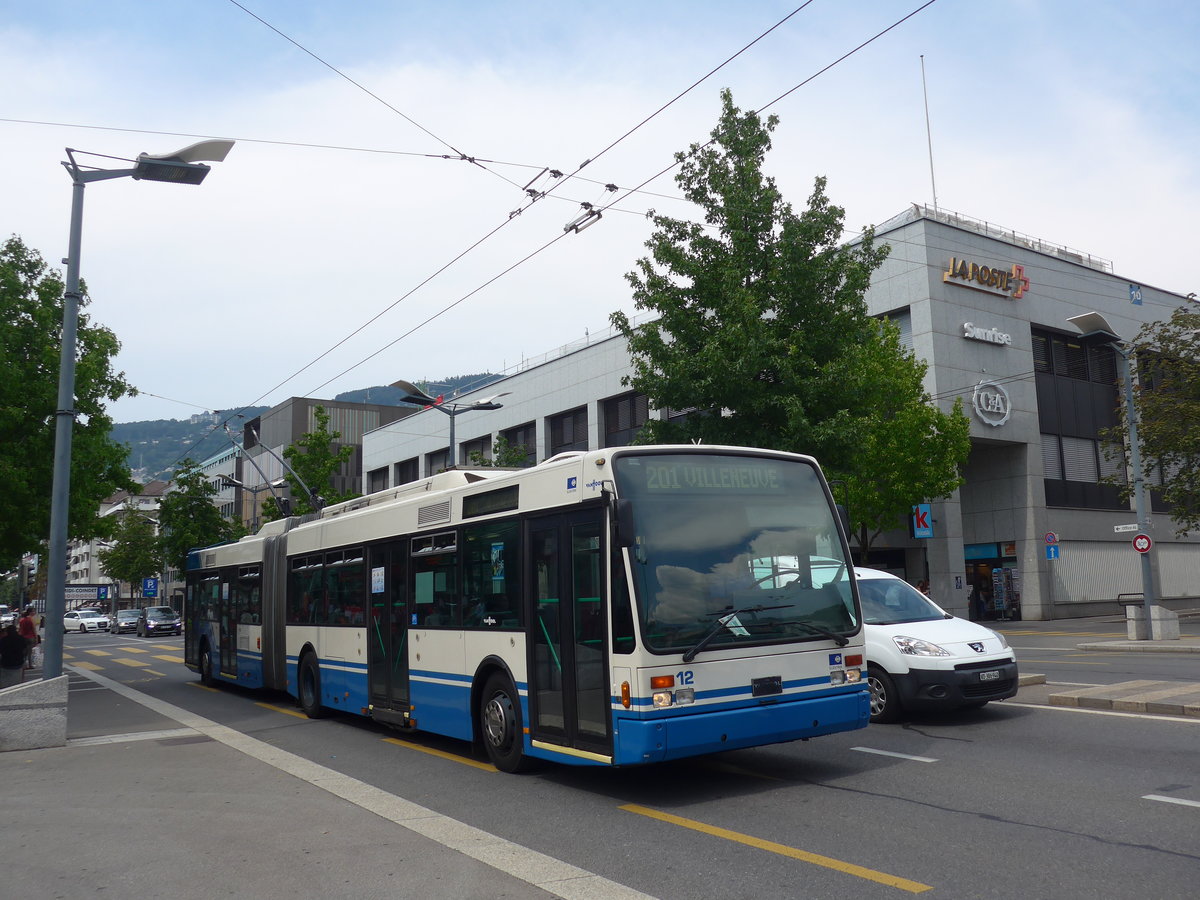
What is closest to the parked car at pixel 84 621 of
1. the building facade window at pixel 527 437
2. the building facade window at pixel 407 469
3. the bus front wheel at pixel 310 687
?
the building facade window at pixel 407 469

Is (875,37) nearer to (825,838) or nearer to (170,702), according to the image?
(825,838)

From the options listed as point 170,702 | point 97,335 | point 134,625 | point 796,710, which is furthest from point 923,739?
point 134,625

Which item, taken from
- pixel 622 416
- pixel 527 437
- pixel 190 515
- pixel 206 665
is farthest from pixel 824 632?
pixel 190 515

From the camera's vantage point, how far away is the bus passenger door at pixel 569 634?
7.88m

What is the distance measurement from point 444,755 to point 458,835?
144 inches

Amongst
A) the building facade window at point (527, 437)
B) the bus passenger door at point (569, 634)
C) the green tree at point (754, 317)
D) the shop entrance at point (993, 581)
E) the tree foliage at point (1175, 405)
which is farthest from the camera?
the building facade window at point (527, 437)

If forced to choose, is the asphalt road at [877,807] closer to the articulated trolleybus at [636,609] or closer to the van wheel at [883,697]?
the van wheel at [883,697]

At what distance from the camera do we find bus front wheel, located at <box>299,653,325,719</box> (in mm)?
14086

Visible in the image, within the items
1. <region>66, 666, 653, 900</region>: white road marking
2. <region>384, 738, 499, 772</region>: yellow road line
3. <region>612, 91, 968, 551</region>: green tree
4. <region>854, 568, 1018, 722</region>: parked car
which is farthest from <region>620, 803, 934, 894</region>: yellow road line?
<region>612, 91, 968, 551</region>: green tree

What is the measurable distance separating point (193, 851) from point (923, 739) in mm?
Result: 6549

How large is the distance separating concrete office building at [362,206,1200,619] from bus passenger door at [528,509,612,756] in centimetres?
2785

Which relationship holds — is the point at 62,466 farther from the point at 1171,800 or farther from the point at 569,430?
the point at 569,430

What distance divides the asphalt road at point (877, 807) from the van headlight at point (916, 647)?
754 mm

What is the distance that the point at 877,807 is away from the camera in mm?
7180
